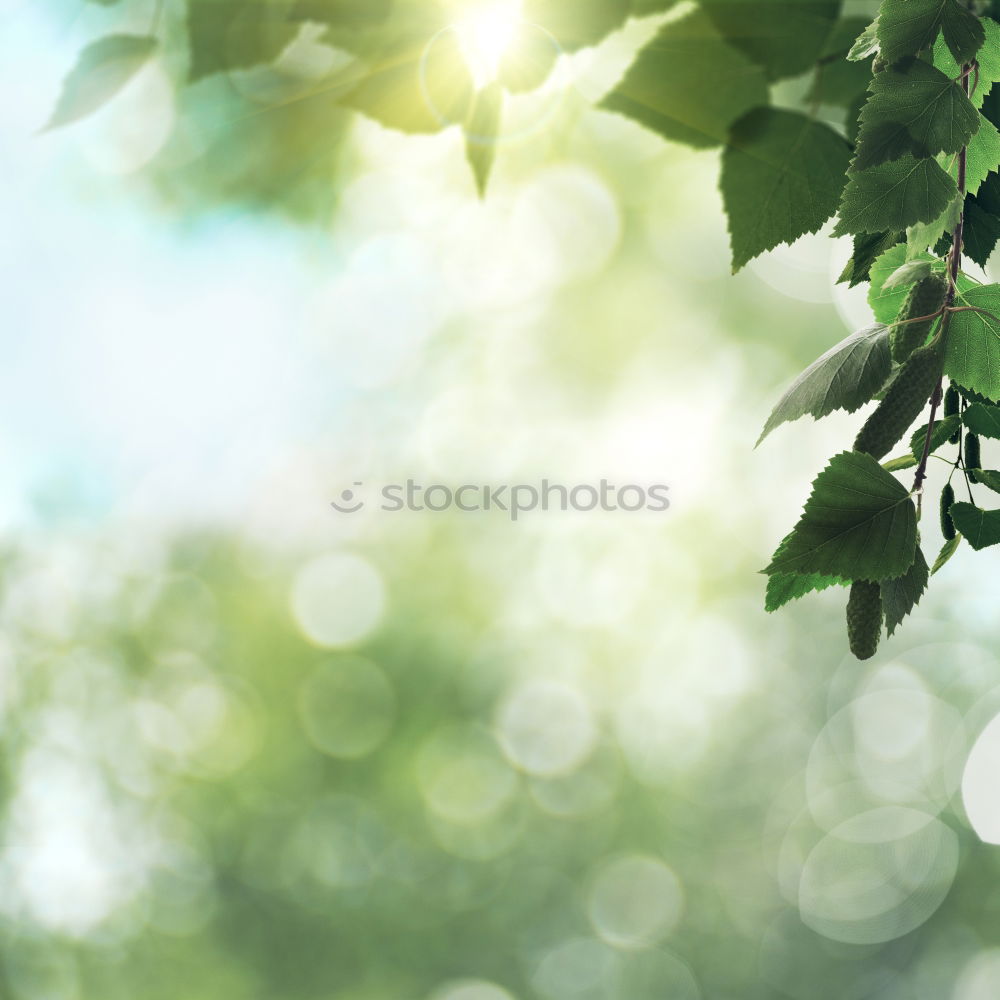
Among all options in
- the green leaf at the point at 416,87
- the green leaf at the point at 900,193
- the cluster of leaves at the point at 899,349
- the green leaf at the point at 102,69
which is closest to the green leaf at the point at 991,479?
the cluster of leaves at the point at 899,349

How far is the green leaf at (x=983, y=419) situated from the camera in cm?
38

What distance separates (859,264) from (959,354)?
0.30 feet

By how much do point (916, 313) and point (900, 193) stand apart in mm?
50

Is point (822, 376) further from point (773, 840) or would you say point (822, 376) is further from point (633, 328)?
point (773, 840)

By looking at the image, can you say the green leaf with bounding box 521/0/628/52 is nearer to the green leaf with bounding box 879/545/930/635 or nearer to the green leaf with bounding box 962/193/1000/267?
the green leaf with bounding box 962/193/1000/267

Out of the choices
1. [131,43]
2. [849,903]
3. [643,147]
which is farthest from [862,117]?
[849,903]

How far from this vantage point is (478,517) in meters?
6.94

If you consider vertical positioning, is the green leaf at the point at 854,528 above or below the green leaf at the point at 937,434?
below

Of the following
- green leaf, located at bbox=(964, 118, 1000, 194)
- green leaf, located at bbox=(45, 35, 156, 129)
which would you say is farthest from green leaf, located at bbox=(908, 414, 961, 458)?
green leaf, located at bbox=(45, 35, 156, 129)

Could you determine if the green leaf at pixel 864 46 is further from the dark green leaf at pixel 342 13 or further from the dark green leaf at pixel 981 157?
the dark green leaf at pixel 342 13

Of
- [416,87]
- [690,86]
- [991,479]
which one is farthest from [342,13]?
[991,479]

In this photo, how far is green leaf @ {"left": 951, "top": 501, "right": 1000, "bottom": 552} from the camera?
0.36 m

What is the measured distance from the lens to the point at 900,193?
34cm

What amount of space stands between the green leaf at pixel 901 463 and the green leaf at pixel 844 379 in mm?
53
